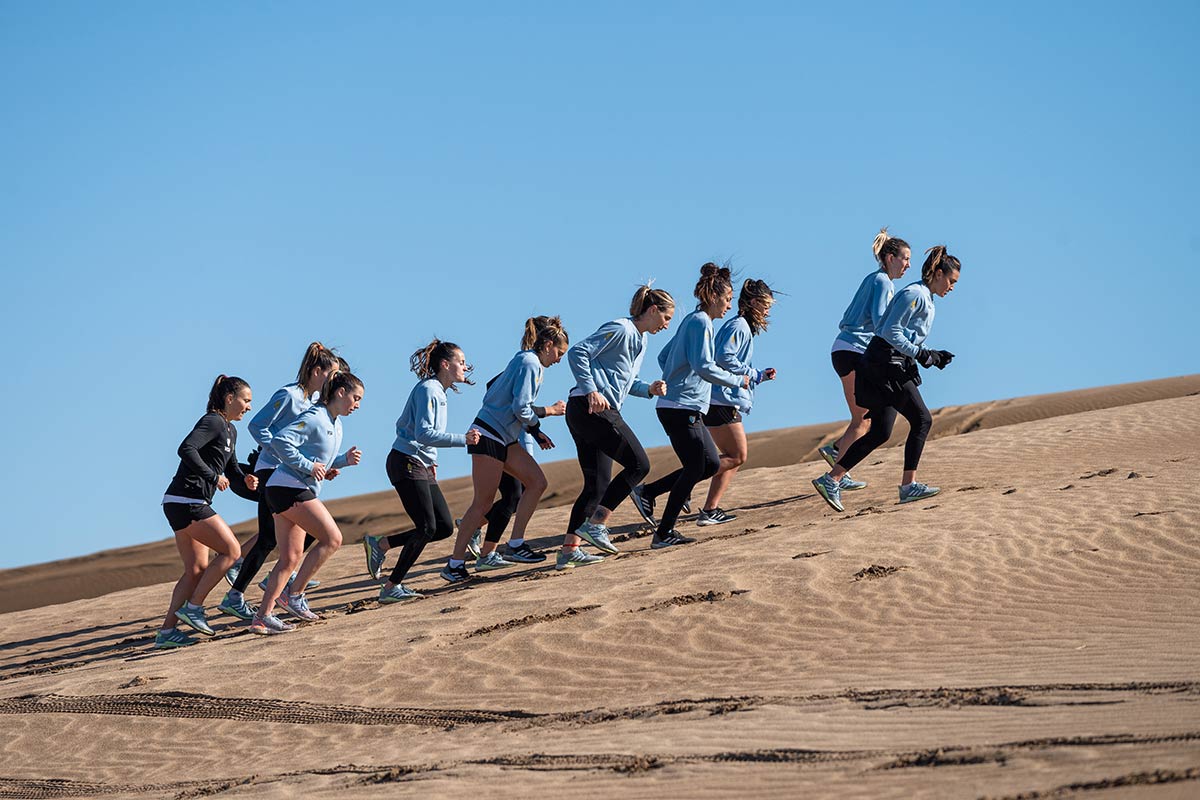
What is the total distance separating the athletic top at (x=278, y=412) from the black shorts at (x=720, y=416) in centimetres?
333

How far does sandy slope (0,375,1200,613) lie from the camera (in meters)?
19.1

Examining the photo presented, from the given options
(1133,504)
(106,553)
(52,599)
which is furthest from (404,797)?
(106,553)

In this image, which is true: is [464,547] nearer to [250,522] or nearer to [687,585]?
[687,585]

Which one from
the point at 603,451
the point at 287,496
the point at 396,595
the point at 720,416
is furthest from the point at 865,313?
the point at 287,496

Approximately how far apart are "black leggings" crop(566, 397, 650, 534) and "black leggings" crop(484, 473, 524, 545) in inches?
44.3

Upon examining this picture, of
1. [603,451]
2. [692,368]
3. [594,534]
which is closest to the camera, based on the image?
[603,451]

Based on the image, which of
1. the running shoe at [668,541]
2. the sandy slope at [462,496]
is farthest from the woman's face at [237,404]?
the sandy slope at [462,496]

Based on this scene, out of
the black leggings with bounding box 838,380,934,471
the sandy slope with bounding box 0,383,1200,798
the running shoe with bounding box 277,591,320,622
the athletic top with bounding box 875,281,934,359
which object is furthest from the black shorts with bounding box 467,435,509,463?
the athletic top with bounding box 875,281,934,359

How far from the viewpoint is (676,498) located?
9.94m

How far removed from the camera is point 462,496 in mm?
22109

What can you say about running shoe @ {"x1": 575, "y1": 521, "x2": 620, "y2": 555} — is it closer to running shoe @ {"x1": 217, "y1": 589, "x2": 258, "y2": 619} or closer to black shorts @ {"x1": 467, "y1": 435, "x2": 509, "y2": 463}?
black shorts @ {"x1": 467, "y1": 435, "x2": 509, "y2": 463}

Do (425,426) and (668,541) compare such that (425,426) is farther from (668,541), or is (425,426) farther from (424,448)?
(668,541)

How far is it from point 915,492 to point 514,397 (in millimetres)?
3455

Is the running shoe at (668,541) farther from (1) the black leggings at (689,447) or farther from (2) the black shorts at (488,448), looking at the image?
(2) the black shorts at (488,448)
